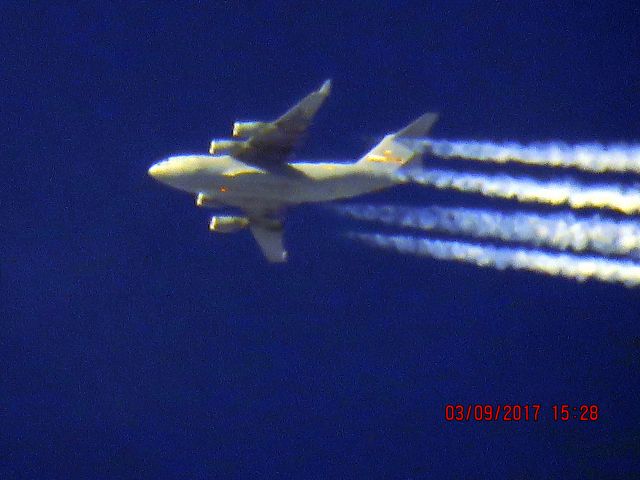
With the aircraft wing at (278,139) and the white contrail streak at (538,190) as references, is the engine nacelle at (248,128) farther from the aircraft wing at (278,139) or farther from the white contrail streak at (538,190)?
the white contrail streak at (538,190)

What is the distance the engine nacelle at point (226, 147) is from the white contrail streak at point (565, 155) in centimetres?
664

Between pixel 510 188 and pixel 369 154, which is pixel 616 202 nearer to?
pixel 510 188

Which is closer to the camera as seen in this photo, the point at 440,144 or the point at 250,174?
the point at 250,174

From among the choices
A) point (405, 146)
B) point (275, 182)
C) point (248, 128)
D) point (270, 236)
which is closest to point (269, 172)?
point (275, 182)

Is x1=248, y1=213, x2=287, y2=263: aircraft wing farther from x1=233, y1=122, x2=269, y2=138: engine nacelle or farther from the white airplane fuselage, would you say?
x1=233, y1=122, x2=269, y2=138: engine nacelle

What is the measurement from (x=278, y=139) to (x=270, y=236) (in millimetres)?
3822

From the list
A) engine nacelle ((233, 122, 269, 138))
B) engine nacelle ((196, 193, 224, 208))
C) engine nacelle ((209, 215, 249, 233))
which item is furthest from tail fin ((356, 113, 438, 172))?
engine nacelle ((196, 193, 224, 208))

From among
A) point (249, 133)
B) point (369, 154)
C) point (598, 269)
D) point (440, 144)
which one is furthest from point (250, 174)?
point (598, 269)

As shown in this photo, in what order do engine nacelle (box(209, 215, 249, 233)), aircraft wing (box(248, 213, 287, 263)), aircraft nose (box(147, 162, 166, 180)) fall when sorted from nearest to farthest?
aircraft nose (box(147, 162, 166, 180)) → engine nacelle (box(209, 215, 249, 233)) → aircraft wing (box(248, 213, 287, 263))

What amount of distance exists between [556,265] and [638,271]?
2859 mm

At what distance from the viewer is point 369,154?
41.0m

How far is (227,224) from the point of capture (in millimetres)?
40688

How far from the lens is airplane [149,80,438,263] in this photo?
125 feet

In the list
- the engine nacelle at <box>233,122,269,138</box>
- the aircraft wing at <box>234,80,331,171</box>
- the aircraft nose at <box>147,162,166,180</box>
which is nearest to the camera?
the aircraft nose at <box>147,162,166,180</box>
